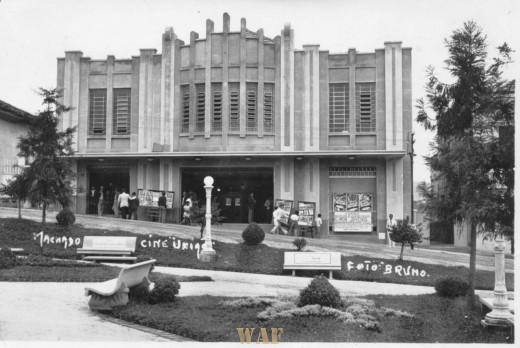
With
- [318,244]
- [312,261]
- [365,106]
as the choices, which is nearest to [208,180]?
[312,261]

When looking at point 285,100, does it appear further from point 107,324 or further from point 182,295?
point 107,324

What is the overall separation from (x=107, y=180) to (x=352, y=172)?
12055mm

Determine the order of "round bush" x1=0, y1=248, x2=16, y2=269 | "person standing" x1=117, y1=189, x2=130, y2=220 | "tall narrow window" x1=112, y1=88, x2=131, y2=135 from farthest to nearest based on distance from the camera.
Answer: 1. "tall narrow window" x1=112, y1=88, x2=131, y2=135
2. "person standing" x1=117, y1=189, x2=130, y2=220
3. "round bush" x1=0, y1=248, x2=16, y2=269

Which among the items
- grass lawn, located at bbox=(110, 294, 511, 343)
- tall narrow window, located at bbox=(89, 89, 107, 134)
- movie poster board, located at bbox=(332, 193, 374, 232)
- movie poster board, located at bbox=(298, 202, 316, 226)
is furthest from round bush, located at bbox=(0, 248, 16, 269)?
movie poster board, located at bbox=(332, 193, 374, 232)

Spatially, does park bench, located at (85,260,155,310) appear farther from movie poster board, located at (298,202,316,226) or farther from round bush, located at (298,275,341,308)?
movie poster board, located at (298,202,316,226)

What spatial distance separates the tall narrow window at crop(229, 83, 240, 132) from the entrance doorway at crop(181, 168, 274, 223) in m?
2.20

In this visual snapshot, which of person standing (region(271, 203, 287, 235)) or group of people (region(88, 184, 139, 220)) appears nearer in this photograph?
person standing (region(271, 203, 287, 235))

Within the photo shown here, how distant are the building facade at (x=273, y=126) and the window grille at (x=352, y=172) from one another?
1.9 inches

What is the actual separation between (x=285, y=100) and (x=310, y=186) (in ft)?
13.9

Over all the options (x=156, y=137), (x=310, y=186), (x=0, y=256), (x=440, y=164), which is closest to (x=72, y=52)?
(x=156, y=137)

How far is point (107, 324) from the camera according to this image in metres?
10.0

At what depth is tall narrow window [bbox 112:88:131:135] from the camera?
94.2 feet

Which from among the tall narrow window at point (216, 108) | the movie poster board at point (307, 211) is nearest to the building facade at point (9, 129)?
the tall narrow window at point (216, 108)

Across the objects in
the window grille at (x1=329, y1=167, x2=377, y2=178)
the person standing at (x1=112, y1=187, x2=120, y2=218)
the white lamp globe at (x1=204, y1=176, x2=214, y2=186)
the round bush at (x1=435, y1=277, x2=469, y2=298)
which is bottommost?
the round bush at (x1=435, y1=277, x2=469, y2=298)
